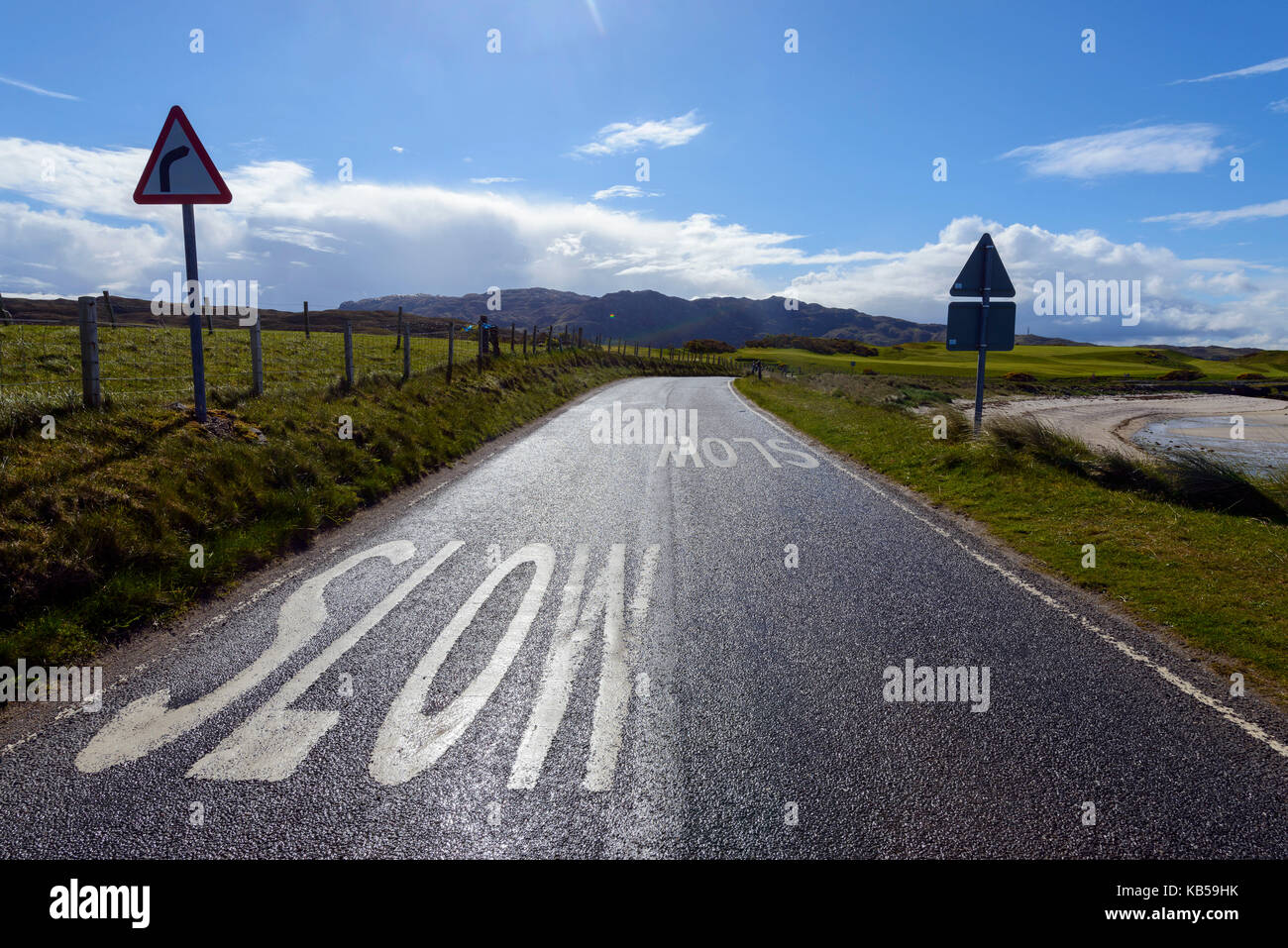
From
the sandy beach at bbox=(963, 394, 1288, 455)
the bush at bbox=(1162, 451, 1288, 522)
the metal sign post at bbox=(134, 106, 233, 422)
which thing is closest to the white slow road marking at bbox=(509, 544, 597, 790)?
the metal sign post at bbox=(134, 106, 233, 422)

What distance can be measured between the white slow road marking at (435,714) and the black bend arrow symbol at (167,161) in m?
5.79

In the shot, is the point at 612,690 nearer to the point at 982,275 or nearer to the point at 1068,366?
the point at 982,275

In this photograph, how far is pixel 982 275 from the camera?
12.1 meters

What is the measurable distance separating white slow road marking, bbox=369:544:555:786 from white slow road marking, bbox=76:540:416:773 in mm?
948

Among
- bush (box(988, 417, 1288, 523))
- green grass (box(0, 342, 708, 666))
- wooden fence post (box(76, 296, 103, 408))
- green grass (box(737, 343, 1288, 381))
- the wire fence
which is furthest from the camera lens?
green grass (box(737, 343, 1288, 381))

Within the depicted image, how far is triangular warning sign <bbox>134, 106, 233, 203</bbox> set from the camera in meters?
7.58

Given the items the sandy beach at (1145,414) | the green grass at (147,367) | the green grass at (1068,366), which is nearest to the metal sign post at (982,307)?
the sandy beach at (1145,414)

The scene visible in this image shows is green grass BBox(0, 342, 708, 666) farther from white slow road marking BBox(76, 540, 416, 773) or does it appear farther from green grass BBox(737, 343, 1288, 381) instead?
green grass BBox(737, 343, 1288, 381)

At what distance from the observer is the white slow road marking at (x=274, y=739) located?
338 cm

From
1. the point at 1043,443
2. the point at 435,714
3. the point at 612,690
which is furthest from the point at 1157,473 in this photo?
the point at 435,714

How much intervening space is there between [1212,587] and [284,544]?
8315 millimetres

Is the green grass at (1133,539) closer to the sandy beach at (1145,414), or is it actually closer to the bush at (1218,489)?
the bush at (1218,489)

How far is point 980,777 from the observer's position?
335cm
